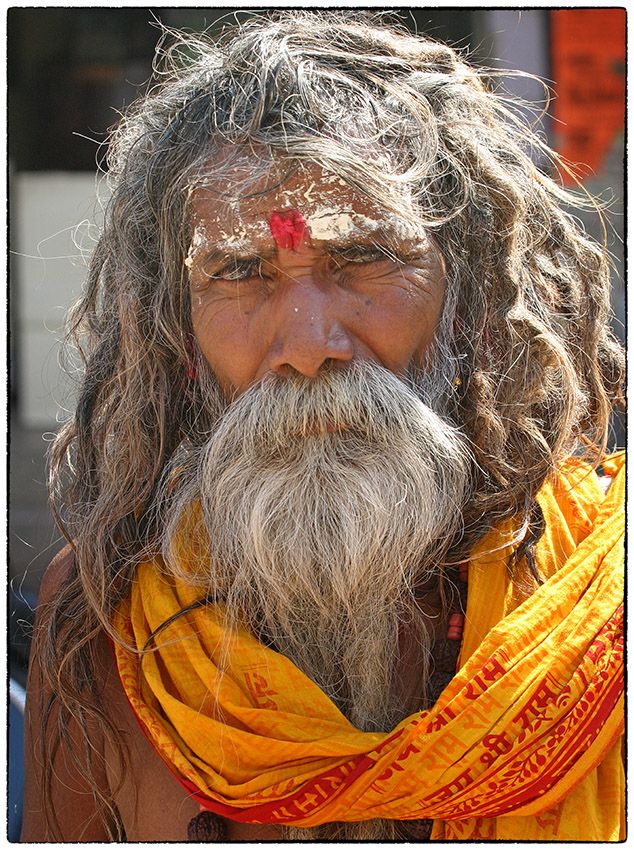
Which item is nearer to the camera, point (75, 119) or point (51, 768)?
point (51, 768)

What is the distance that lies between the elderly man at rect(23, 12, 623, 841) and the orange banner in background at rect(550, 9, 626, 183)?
10.5 feet

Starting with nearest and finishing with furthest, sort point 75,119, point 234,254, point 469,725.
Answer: point 469,725
point 234,254
point 75,119

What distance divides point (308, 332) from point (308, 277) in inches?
5.3

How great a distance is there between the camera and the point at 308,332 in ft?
6.79

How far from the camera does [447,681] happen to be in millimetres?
2121

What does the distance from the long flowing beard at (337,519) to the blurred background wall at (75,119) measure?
114 inches

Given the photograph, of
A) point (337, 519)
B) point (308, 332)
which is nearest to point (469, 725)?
point (337, 519)

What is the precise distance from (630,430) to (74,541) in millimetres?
1271

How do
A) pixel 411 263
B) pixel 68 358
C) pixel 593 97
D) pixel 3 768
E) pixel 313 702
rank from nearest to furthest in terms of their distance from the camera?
pixel 313 702, pixel 411 263, pixel 3 768, pixel 68 358, pixel 593 97

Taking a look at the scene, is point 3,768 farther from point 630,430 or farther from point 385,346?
point 630,430

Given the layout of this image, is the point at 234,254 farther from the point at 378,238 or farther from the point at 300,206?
the point at 378,238

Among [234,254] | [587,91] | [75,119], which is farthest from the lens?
[75,119]

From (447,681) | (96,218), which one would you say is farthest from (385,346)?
(96,218)

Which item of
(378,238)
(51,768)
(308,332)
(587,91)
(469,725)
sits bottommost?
(51,768)
